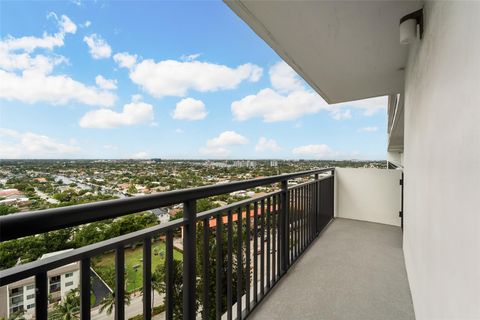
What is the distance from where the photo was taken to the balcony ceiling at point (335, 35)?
69.6 inches

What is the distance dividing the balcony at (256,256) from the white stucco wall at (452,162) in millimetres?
866

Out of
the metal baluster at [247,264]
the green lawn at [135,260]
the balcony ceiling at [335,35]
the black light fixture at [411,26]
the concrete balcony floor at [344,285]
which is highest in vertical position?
the balcony ceiling at [335,35]

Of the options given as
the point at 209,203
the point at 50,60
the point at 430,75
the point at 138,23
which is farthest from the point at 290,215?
the point at 50,60

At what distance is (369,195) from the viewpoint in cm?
440

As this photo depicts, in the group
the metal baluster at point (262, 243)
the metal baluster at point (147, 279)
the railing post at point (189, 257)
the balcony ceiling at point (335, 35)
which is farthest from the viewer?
the metal baluster at point (262, 243)

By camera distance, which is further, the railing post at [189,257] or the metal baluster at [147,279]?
the railing post at [189,257]

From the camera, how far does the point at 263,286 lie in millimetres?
2041

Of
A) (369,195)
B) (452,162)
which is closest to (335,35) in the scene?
(452,162)

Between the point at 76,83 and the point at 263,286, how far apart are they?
15.3 m

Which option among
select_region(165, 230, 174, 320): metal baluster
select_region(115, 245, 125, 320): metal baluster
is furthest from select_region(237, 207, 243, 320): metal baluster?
select_region(115, 245, 125, 320): metal baluster

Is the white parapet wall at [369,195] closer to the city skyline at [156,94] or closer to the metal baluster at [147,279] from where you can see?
the city skyline at [156,94]

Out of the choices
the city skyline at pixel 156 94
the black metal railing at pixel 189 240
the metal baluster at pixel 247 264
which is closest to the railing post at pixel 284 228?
the black metal railing at pixel 189 240

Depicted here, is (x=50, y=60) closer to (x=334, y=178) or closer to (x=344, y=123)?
(x=334, y=178)

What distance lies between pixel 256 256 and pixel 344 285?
0.93m
